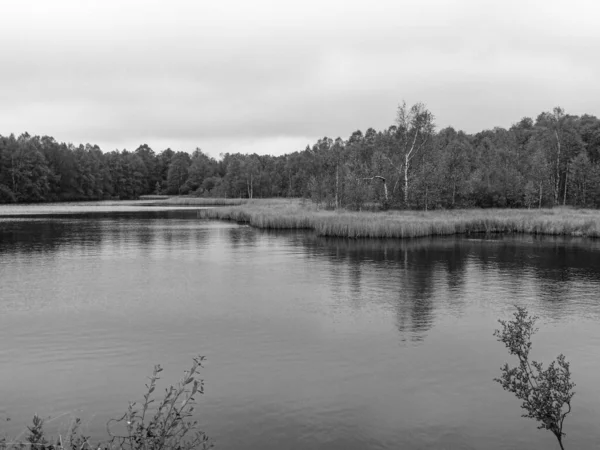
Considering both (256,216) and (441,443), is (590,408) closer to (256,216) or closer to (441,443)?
(441,443)

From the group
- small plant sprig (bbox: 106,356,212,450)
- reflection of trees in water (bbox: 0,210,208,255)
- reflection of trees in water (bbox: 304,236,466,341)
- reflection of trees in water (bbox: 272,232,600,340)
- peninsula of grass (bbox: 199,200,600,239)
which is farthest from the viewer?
peninsula of grass (bbox: 199,200,600,239)

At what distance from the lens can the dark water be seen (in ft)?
35.9

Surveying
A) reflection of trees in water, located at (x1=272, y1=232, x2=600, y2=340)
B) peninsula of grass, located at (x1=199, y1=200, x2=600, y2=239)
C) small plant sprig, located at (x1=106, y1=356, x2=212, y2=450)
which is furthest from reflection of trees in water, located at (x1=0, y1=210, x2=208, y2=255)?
small plant sprig, located at (x1=106, y1=356, x2=212, y2=450)

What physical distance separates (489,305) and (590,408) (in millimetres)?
10010

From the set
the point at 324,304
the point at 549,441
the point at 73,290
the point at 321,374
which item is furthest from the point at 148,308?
the point at 549,441

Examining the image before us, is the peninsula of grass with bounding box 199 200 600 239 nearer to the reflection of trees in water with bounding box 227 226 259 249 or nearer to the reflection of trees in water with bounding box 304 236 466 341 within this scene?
the reflection of trees in water with bounding box 304 236 466 341

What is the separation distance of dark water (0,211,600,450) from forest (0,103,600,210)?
105 ft

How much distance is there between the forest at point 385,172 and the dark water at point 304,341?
3204 cm

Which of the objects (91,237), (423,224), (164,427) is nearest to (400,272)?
(423,224)

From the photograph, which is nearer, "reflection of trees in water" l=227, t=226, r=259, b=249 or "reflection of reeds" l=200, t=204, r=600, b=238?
"reflection of trees in water" l=227, t=226, r=259, b=249

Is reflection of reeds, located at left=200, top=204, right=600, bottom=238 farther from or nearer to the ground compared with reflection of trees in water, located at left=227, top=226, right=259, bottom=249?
farther from the ground

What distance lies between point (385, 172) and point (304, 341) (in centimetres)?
5796

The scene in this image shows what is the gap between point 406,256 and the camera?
119 ft

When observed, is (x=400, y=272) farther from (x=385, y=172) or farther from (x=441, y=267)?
(x=385, y=172)
